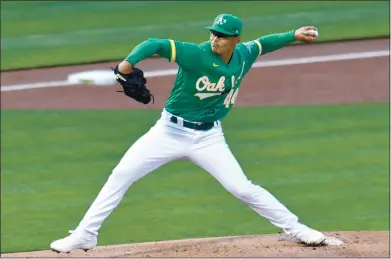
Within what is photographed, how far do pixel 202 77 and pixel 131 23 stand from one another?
10.8 m

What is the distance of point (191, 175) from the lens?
10.8 m

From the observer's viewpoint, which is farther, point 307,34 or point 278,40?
point 278,40

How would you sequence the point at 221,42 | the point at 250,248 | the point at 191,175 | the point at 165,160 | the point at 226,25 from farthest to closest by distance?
the point at 191,175 → the point at 250,248 → the point at 165,160 → the point at 221,42 → the point at 226,25

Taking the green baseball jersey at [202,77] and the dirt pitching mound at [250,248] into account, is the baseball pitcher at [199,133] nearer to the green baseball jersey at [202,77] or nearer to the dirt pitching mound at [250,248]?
the green baseball jersey at [202,77]

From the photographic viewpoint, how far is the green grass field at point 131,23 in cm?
1653

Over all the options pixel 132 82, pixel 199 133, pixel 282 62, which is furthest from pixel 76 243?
pixel 282 62

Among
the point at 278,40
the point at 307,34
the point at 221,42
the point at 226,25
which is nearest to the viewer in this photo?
the point at 226,25

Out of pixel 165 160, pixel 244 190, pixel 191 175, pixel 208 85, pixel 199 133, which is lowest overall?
pixel 191 175

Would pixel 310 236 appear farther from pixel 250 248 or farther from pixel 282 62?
pixel 282 62

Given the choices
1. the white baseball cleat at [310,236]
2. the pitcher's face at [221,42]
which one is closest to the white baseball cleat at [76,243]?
the white baseball cleat at [310,236]

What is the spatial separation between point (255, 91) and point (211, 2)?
16.8 feet

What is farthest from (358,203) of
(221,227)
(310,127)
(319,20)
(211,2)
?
(211,2)

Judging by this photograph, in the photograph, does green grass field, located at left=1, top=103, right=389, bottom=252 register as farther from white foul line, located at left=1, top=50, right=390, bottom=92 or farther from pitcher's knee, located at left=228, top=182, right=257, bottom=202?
pitcher's knee, located at left=228, top=182, right=257, bottom=202

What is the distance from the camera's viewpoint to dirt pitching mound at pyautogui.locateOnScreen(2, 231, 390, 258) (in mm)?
7625
